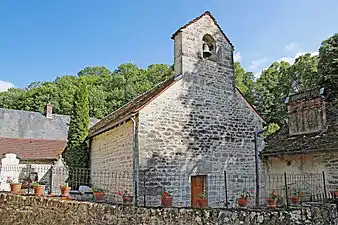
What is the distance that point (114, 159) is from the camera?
40.0 ft

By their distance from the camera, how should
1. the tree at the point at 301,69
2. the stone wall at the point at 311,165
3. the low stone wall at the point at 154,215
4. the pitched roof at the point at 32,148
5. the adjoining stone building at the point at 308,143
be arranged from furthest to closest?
the tree at the point at 301,69 → the pitched roof at the point at 32,148 → the adjoining stone building at the point at 308,143 → the stone wall at the point at 311,165 → the low stone wall at the point at 154,215

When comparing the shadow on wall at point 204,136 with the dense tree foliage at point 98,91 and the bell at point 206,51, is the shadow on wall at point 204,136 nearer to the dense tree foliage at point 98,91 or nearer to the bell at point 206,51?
the bell at point 206,51

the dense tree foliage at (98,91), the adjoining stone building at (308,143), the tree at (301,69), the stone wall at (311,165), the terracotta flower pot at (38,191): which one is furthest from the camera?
the dense tree foliage at (98,91)

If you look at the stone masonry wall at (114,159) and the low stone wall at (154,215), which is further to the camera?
the stone masonry wall at (114,159)

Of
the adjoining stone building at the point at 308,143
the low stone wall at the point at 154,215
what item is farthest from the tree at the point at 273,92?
the low stone wall at the point at 154,215

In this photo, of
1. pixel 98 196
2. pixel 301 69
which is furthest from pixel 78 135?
pixel 301 69

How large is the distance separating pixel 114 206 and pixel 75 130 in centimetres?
1009

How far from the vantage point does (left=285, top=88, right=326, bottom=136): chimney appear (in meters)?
11.8

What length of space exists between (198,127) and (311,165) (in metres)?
4.41

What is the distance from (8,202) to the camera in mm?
9039

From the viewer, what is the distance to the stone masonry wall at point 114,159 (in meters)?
10.7

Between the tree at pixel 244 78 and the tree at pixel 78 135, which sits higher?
the tree at pixel 244 78

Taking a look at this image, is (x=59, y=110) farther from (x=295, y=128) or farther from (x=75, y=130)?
(x=295, y=128)

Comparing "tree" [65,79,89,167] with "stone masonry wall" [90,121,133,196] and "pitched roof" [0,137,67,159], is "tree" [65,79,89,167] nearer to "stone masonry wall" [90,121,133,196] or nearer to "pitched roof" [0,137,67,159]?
"stone masonry wall" [90,121,133,196]
